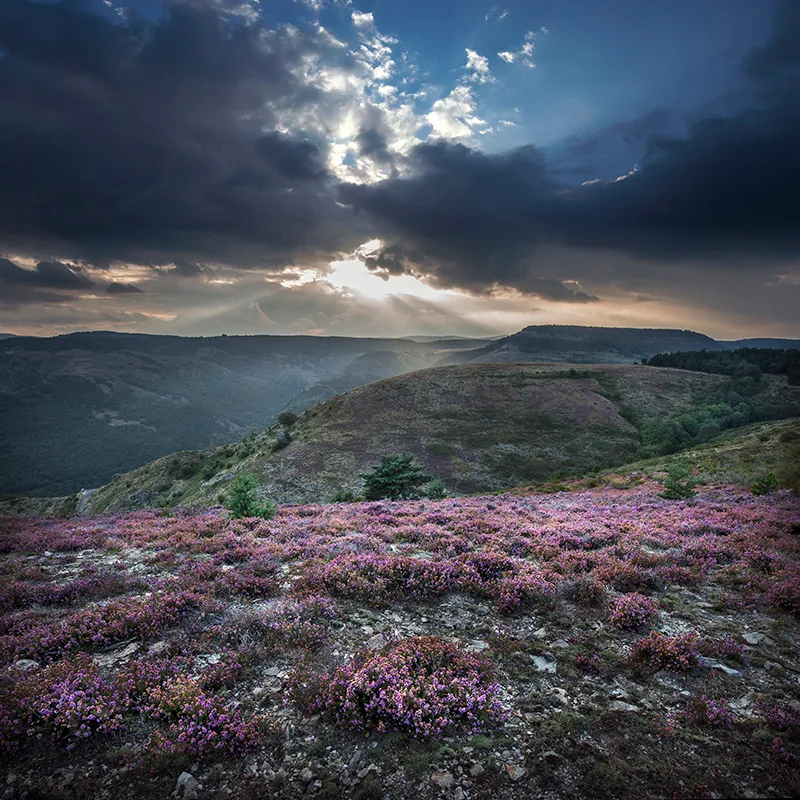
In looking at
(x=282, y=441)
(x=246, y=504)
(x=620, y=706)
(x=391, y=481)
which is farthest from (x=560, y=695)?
→ (x=282, y=441)

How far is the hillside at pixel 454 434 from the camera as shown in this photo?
65.9 m

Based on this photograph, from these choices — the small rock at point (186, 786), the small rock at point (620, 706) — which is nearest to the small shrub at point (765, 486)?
the small rock at point (620, 706)

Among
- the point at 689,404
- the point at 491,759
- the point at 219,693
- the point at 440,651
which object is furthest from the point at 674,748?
the point at 689,404

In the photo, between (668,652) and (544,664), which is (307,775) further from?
(668,652)

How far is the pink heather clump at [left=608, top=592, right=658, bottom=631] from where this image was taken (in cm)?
805

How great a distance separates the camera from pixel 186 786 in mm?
4406

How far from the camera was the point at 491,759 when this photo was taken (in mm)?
4777

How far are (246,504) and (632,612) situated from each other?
55.5 feet

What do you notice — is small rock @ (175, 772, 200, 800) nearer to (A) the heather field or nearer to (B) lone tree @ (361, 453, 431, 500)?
(A) the heather field

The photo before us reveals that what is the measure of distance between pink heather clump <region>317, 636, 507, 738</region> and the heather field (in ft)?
0.11

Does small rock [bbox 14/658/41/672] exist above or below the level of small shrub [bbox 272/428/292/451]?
above

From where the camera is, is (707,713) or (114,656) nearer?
(707,713)

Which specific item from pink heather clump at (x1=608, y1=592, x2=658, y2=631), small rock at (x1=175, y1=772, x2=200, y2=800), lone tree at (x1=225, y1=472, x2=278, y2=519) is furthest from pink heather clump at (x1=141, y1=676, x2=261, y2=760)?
lone tree at (x1=225, y1=472, x2=278, y2=519)

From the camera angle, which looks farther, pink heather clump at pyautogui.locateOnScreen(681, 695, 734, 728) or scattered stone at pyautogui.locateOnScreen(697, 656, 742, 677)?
scattered stone at pyautogui.locateOnScreen(697, 656, 742, 677)
